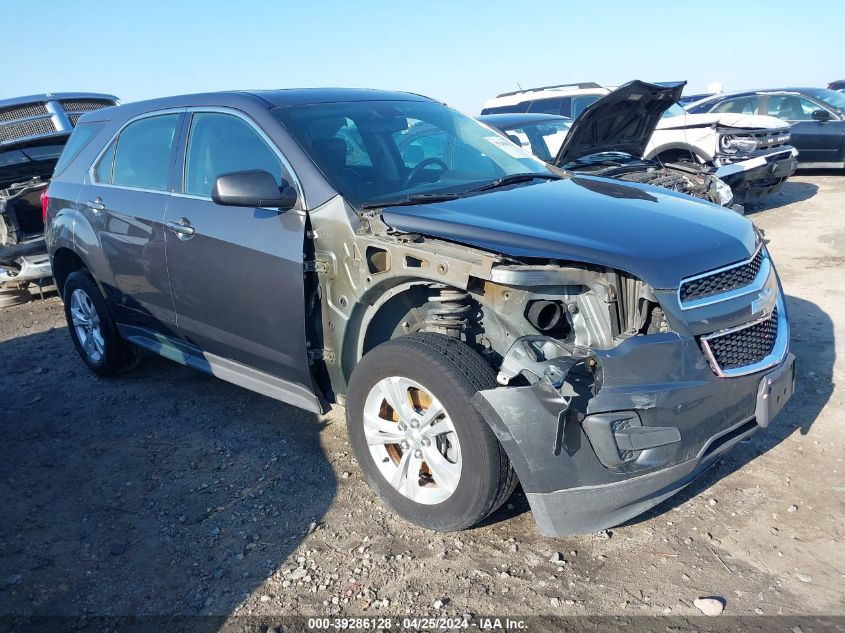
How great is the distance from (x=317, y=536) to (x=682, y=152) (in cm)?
923

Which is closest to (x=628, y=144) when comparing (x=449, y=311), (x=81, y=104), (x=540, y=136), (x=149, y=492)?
(x=540, y=136)

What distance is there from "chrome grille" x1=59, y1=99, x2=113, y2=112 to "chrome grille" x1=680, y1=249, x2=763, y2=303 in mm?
7434

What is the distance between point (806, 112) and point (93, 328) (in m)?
12.8

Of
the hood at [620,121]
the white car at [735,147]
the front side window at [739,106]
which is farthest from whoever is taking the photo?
the front side window at [739,106]

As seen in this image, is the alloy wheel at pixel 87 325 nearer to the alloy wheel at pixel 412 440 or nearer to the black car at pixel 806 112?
the alloy wheel at pixel 412 440

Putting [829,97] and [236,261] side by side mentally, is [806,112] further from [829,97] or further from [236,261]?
[236,261]

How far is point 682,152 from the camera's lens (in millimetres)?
10523

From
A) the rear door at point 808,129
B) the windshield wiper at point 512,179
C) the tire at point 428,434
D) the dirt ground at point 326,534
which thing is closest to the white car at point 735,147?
the rear door at point 808,129

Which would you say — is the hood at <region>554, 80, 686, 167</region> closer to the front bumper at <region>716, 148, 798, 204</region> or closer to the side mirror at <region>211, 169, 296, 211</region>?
the front bumper at <region>716, 148, 798, 204</region>

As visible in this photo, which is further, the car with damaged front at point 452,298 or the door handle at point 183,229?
the door handle at point 183,229

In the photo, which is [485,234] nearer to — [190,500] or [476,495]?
[476,495]

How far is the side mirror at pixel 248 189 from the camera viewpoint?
3285 mm

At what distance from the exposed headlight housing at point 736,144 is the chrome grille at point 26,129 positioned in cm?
857

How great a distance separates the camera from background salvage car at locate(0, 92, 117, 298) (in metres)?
7.28
